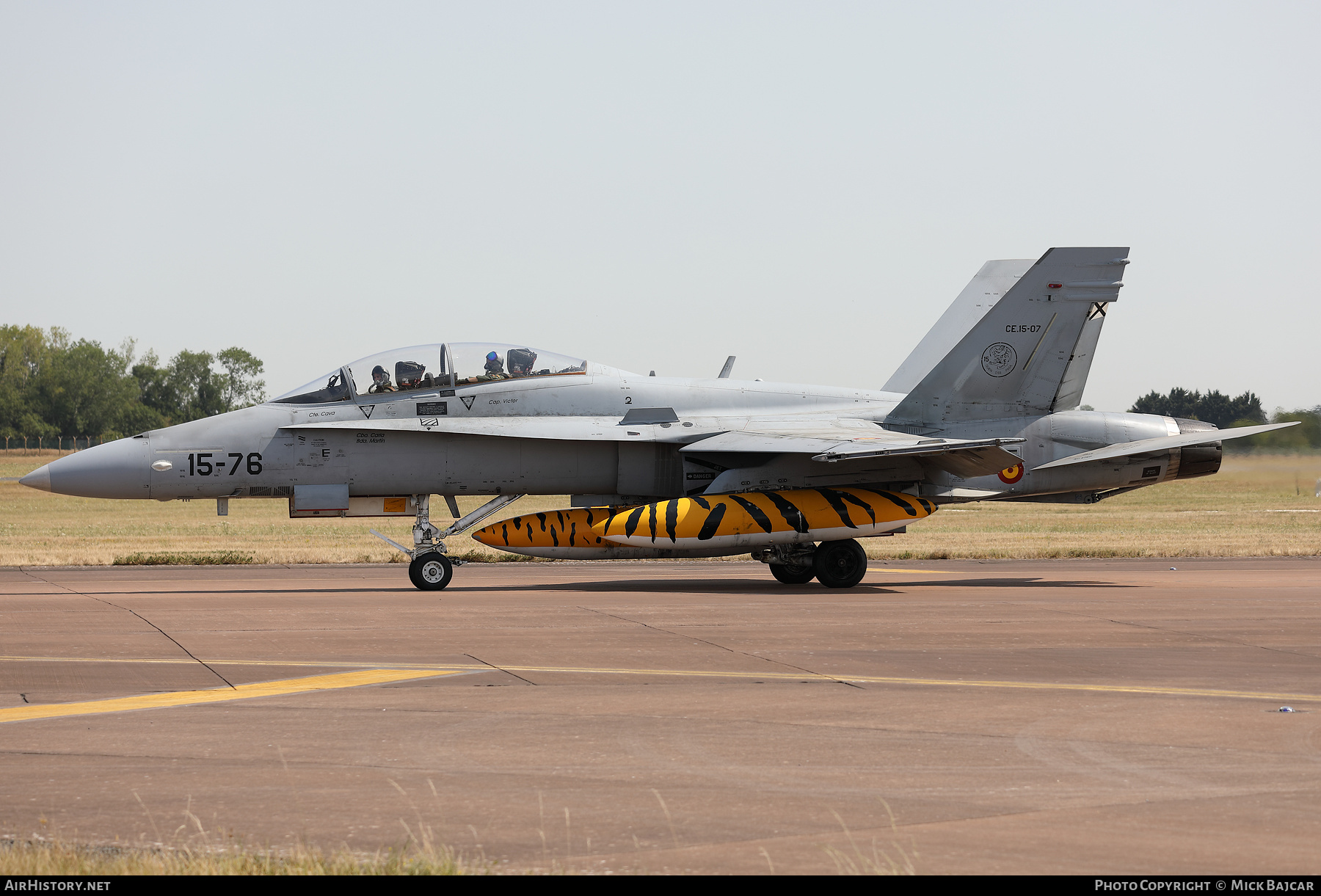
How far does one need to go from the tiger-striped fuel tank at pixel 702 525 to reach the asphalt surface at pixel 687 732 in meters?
1.90

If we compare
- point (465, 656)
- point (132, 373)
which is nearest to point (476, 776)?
point (465, 656)

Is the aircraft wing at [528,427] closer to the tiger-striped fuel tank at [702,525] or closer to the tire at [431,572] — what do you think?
the tiger-striped fuel tank at [702,525]

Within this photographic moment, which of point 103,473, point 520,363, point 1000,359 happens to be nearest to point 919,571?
point 1000,359

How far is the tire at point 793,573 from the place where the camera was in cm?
1873

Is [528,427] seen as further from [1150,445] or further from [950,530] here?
[950,530]

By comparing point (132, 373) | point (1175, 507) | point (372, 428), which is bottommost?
point (1175, 507)

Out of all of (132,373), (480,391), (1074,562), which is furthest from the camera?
(132,373)

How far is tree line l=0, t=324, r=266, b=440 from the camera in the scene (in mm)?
120250

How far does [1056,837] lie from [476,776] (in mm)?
2922

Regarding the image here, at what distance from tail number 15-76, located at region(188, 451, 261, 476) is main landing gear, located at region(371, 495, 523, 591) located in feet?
6.47

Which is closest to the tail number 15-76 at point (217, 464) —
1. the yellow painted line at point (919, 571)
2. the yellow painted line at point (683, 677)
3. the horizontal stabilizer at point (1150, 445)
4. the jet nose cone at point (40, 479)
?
the jet nose cone at point (40, 479)

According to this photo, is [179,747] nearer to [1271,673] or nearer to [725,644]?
[725,644]

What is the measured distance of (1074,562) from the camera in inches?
910

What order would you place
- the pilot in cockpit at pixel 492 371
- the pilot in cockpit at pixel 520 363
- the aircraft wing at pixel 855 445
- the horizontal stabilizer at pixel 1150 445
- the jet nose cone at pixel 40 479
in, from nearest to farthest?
the jet nose cone at pixel 40 479, the aircraft wing at pixel 855 445, the pilot in cockpit at pixel 492 371, the pilot in cockpit at pixel 520 363, the horizontal stabilizer at pixel 1150 445
